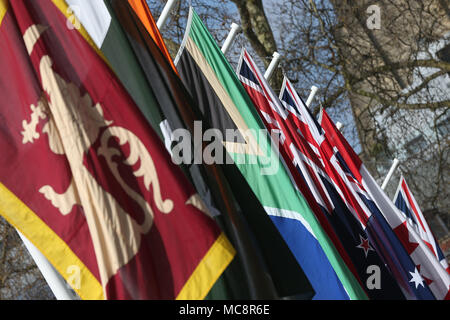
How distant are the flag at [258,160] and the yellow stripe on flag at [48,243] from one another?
180 centimetres

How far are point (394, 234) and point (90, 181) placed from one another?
3.51m

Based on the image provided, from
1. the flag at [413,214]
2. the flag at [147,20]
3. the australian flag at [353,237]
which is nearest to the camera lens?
the flag at [147,20]

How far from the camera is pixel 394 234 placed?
5.76 m

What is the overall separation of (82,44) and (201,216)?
1.04m

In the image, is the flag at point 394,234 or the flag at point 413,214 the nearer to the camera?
the flag at point 394,234

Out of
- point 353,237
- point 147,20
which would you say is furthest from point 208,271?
point 353,237

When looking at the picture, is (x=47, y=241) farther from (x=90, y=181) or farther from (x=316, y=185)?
(x=316, y=185)

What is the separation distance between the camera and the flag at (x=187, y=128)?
304 centimetres

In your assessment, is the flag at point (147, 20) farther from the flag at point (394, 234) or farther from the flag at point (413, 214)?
the flag at point (413, 214)

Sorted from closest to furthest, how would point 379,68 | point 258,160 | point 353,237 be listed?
point 258,160, point 353,237, point 379,68

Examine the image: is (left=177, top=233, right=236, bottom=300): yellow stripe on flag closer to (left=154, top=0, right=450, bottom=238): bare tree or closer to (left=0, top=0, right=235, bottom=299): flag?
(left=0, top=0, right=235, bottom=299): flag

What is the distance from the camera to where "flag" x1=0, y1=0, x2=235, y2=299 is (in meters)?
2.85

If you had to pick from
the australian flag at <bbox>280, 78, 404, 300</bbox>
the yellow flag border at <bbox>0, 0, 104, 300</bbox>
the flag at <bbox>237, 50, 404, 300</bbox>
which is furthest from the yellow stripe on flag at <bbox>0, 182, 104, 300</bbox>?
the australian flag at <bbox>280, 78, 404, 300</bbox>

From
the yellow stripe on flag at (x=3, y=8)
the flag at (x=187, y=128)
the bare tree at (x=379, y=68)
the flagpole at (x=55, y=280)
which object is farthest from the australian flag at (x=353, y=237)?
the bare tree at (x=379, y=68)
